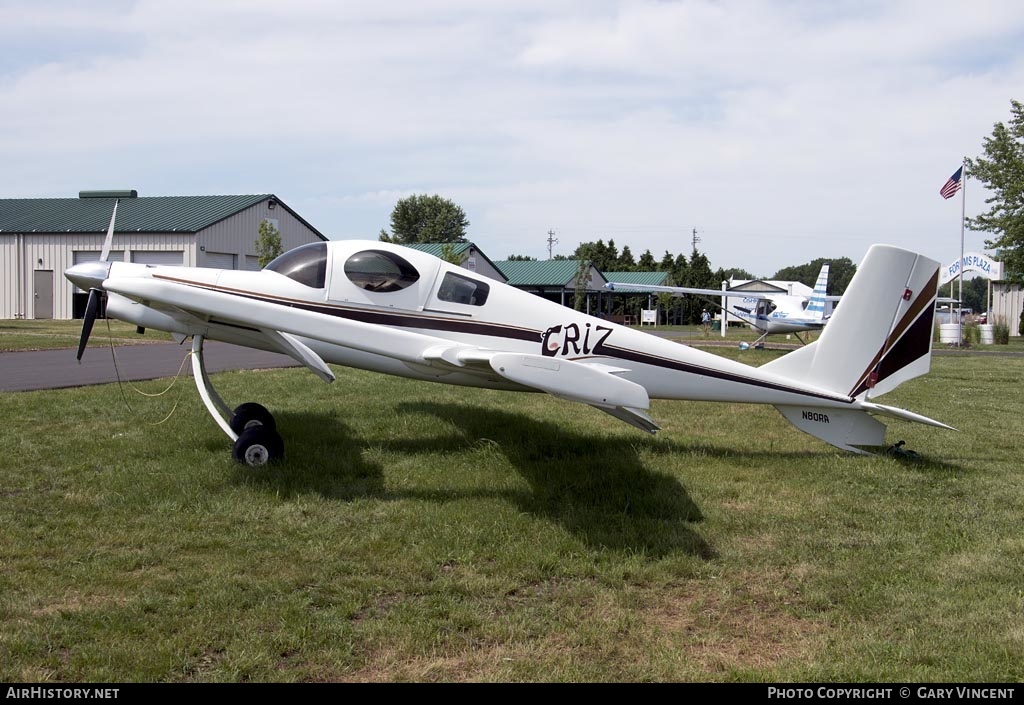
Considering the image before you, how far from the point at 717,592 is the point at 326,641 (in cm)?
248

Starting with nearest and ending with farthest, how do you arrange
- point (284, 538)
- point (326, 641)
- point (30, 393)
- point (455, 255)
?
point (326, 641), point (284, 538), point (30, 393), point (455, 255)

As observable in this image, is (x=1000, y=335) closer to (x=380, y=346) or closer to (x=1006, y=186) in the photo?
(x=1006, y=186)

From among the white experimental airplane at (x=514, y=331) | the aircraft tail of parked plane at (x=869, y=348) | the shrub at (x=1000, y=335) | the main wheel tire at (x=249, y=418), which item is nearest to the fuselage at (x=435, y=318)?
the white experimental airplane at (x=514, y=331)

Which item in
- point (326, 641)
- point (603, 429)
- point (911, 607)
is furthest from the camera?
point (603, 429)

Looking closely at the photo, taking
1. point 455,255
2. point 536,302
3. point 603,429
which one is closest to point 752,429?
point 603,429

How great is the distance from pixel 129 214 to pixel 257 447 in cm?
Result: 3857

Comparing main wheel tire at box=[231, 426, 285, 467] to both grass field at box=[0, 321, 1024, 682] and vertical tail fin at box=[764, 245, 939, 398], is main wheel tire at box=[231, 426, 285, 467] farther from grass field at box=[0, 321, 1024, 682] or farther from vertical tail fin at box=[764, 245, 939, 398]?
vertical tail fin at box=[764, 245, 939, 398]

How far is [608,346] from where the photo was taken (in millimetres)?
8031

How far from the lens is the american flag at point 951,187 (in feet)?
115

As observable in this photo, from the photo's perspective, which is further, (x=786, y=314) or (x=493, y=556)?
(x=786, y=314)

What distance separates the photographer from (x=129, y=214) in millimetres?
39812

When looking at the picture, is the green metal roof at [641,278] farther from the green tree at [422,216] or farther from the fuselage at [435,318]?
the fuselage at [435,318]

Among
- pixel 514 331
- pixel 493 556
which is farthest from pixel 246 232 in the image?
pixel 493 556
